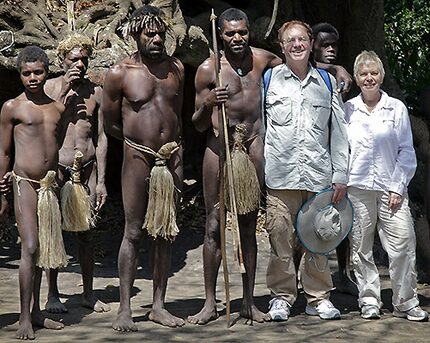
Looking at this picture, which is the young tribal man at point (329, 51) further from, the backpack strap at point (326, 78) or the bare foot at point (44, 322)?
the bare foot at point (44, 322)

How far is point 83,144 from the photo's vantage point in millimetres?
7262

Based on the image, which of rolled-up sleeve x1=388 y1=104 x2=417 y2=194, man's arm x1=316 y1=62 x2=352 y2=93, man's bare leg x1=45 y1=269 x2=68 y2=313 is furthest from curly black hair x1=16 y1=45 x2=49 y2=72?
rolled-up sleeve x1=388 y1=104 x2=417 y2=194

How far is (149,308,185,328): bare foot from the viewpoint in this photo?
6359mm

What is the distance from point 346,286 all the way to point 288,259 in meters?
1.15

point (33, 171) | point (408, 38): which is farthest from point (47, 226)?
point (408, 38)

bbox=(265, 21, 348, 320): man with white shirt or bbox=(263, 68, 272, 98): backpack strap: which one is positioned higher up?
bbox=(263, 68, 272, 98): backpack strap

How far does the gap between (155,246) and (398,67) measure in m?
7.87

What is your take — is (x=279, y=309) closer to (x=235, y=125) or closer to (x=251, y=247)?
(x=251, y=247)

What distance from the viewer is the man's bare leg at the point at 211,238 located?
6457 mm

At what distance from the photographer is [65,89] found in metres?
6.79

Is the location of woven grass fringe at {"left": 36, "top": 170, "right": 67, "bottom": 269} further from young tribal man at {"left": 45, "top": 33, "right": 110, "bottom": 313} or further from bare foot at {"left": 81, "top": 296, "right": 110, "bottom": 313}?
bare foot at {"left": 81, "top": 296, "right": 110, "bottom": 313}

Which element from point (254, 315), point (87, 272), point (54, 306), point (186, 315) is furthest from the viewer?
point (87, 272)

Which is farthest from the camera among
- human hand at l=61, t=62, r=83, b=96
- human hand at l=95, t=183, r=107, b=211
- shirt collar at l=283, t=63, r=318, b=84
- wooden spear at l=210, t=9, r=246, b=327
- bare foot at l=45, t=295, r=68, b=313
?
human hand at l=95, t=183, r=107, b=211

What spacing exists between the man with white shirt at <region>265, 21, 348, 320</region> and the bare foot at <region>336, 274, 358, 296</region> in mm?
880
